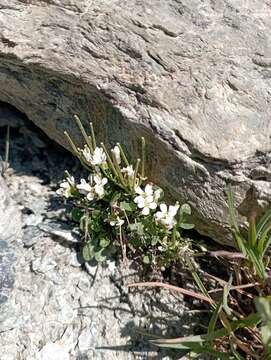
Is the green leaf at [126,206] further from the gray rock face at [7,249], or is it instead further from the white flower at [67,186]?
the gray rock face at [7,249]

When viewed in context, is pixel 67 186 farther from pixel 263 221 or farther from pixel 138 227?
pixel 263 221

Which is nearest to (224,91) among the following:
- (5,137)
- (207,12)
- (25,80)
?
(207,12)

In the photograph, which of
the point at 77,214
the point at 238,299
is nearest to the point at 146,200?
the point at 77,214

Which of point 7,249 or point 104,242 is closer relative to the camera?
point 104,242

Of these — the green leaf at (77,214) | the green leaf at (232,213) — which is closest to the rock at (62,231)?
the green leaf at (77,214)

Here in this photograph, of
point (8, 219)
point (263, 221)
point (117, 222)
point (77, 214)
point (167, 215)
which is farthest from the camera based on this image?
point (8, 219)

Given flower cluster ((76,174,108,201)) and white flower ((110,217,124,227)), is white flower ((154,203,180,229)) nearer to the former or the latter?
white flower ((110,217,124,227))

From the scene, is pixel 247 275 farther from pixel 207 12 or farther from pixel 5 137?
pixel 5 137

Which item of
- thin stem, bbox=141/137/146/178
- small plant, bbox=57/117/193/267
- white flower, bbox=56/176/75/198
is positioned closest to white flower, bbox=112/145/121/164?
small plant, bbox=57/117/193/267
